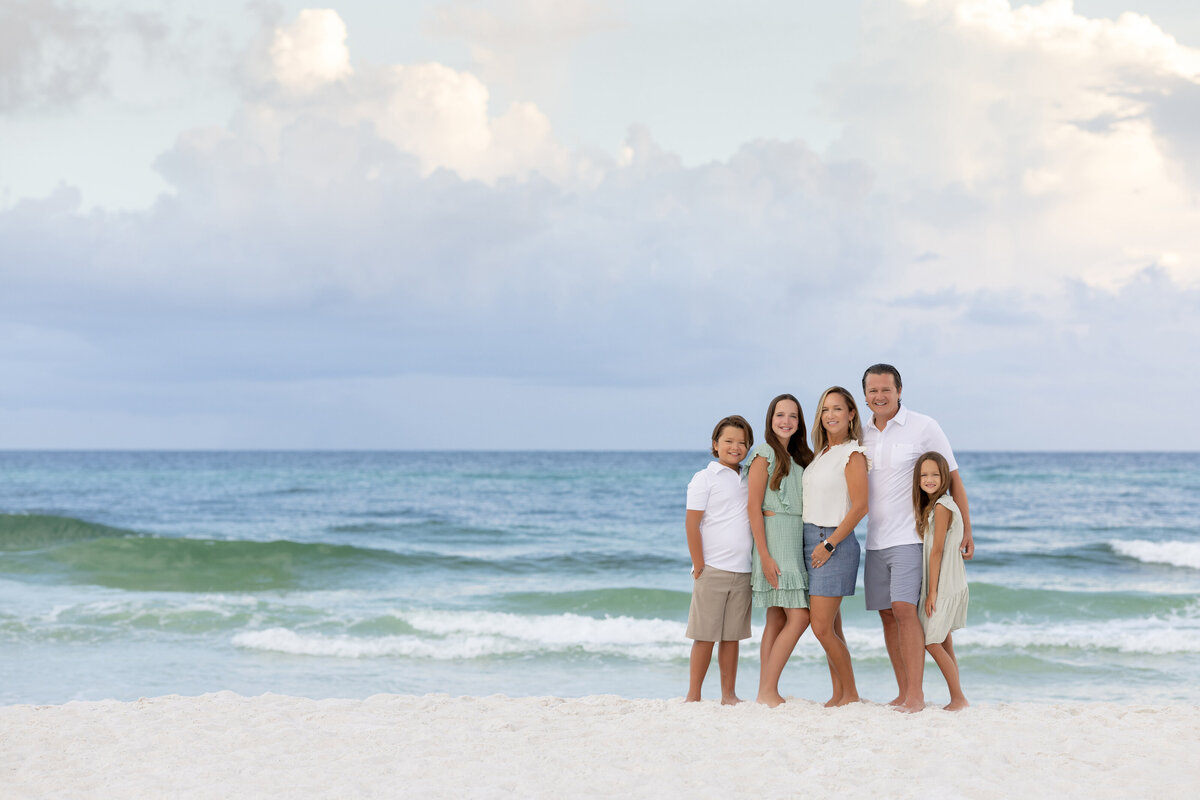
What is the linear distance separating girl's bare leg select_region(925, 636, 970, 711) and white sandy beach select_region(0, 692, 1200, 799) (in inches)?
→ 5.4

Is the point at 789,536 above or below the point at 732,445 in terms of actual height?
below

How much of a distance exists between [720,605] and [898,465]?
4.35 ft

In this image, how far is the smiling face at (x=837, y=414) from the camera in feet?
16.6

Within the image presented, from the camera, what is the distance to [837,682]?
5.58m

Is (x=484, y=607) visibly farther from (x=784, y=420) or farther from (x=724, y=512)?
(x=784, y=420)

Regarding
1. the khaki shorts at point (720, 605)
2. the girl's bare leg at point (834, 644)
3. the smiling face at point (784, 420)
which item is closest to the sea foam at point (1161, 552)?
the girl's bare leg at point (834, 644)

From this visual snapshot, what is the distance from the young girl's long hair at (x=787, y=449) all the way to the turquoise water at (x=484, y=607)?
2528mm

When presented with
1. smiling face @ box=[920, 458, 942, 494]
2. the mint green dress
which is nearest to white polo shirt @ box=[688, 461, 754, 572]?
the mint green dress

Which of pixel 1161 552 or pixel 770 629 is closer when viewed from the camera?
pixel 770 629

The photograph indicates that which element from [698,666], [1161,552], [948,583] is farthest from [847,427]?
[1161,552]

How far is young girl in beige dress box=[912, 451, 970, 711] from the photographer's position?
4.99m

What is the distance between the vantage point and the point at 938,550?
5.05 metres

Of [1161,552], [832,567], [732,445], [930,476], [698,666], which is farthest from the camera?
[1161,552]

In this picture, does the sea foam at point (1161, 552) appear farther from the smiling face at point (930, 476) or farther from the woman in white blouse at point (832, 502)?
the woman in white blouse at point (832, 502)
